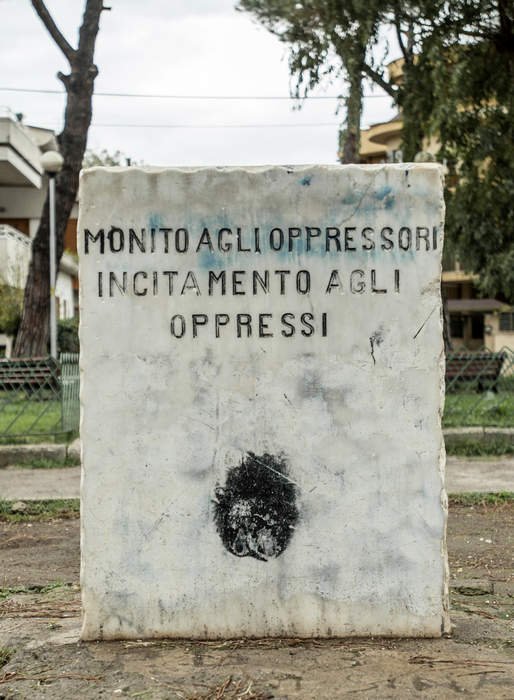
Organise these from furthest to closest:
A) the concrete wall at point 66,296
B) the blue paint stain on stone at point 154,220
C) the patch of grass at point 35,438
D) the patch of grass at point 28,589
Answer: the concrete wall at point 66,296
the patch of grass at point 35,438
the patch of grass at point 28,589
the blue paint stain on stone at point 154,220

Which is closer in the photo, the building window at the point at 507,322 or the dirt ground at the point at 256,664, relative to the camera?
the dirt ground at the point at 256,664

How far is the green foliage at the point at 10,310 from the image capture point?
81.5 ft

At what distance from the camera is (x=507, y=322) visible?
1722 inches

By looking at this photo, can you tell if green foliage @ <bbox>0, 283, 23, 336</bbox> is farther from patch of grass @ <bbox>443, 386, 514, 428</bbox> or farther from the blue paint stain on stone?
the blue paint stain on stone

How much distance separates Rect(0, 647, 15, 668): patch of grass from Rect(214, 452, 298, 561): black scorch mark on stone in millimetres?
943

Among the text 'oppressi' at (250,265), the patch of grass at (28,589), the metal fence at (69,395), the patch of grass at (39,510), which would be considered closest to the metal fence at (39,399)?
the metal fence at (69,395)

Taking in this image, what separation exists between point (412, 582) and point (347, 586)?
0.85 ft

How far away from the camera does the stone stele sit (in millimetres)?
3963

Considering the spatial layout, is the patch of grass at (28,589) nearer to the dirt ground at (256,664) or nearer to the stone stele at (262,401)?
the dirt ground at (256,664)

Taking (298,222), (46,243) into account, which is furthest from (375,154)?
(298,222)

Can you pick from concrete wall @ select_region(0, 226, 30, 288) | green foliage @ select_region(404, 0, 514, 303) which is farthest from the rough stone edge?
concrete wall @ select_region(0, 226, 30, 288)

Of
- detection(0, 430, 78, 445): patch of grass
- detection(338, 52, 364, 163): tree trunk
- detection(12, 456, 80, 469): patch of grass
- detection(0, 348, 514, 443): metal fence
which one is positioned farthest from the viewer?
detection(338, 52, 364, 163): tree trunk

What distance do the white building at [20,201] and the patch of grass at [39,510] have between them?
1778 cm

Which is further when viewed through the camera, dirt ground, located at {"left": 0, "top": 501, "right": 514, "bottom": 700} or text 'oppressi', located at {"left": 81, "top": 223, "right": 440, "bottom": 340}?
text 'oppressi', located at {"left": 81, "top": 223, "right": 440, "bottom": 340}
